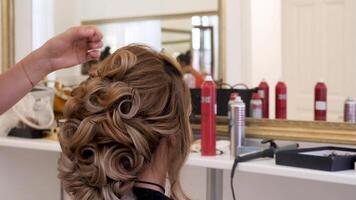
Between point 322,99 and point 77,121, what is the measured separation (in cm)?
91

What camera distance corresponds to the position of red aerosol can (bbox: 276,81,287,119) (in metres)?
1.79

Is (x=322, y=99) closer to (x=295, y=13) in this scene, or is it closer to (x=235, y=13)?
(x=295, y=13)

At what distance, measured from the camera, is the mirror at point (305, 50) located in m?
1.69

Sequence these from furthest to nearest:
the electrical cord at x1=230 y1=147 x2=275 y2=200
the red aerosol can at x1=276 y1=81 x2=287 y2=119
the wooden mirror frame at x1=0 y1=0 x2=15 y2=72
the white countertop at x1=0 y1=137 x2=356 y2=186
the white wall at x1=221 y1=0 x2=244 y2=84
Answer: the wooden mirror frame at x1=0 y1=0 x2=15 y2=72, the white wall at x1=221 y1=0 x2=244 y2=84, the red aerosol can at x1=276 y1=81 x2=287 y2=119, the electrical cord at x1=230 y1=147 x2=275 y2=200, the white countertop at x1=0 y1=137 x2=356 y2=186

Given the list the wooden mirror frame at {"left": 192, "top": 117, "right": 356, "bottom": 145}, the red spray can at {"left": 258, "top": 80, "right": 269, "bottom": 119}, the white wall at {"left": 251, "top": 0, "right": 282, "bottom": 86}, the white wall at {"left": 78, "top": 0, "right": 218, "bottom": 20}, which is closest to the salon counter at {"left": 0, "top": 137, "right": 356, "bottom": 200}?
the wooden mirror frame at {"left": 192, "top": 117, "right": 356, "bottom": 145}

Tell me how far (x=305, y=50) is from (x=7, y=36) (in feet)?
4.53

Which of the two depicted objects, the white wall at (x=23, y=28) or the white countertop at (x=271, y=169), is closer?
the white countertop at (x=271, y=169)

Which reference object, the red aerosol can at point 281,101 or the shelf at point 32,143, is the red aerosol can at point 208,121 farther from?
the shelf at point 32,143

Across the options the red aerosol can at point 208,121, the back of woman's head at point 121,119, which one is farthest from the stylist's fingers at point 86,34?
the red aerosol can at point 208,121

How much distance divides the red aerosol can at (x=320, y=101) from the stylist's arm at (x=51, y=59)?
779 mm

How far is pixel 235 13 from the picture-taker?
1926 mm

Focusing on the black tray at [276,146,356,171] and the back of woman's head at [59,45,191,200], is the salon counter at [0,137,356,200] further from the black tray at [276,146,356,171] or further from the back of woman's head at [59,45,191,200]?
the back of woman's head at [59,45,191,200]

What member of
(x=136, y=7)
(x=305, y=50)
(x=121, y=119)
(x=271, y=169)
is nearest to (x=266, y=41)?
(x=305, y=50)

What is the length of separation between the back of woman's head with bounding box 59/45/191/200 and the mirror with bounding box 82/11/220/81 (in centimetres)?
86
